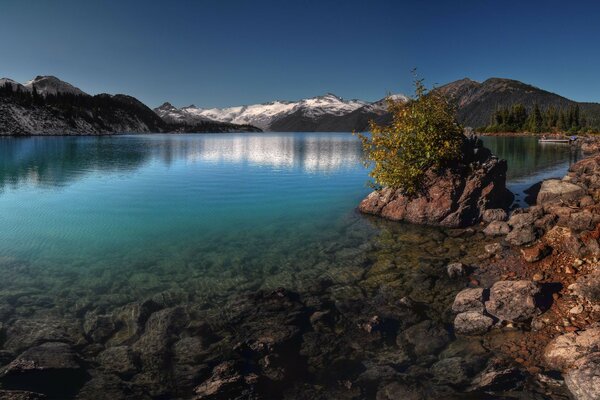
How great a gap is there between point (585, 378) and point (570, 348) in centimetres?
158

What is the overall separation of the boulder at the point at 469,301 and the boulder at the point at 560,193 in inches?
647

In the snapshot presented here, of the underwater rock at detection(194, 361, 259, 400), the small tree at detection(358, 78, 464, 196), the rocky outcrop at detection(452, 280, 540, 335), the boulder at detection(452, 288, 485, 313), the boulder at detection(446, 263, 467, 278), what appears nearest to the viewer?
the underwater rock at detection(194, 361, 259, 400)

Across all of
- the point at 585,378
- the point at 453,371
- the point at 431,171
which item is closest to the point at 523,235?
the point at 431,171

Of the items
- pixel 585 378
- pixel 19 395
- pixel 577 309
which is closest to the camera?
pixel 585 378

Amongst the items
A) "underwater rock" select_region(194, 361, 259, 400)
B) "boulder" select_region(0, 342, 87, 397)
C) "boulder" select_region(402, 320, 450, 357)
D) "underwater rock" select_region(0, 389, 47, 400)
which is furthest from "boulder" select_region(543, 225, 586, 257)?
"underwater rock" select_region(0, 389, 47, 400)

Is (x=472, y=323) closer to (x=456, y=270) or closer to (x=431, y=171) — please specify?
(x=456, y=270)

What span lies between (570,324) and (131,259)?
66.4 ft

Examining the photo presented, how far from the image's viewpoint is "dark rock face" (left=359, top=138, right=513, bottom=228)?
91.5 feet

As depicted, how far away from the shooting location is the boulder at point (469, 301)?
570 inches

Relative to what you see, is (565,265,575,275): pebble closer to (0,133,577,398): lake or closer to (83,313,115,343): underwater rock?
(0,133,577,398): lake

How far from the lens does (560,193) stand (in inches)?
1103

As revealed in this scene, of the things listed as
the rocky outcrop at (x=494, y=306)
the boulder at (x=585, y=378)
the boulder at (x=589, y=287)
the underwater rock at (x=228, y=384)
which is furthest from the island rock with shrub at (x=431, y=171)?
the underwater rock at (x=228, y=384)

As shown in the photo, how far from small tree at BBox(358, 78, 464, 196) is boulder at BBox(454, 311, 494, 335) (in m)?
17.2

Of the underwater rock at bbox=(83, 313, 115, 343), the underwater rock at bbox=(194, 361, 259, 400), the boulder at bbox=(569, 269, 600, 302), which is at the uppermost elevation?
the boulder at bbox=(569, 269, 600, 302)
